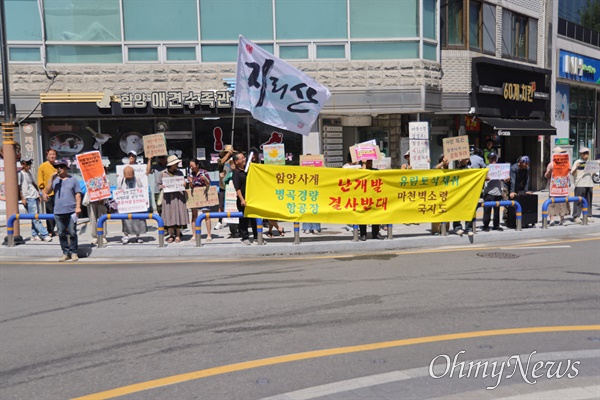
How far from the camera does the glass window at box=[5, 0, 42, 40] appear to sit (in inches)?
667

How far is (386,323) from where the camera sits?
6816 mm

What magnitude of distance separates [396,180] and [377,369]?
7209 millimetres

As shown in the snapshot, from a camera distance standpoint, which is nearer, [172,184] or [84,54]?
[172,184]

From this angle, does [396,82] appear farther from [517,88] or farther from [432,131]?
[517,88]

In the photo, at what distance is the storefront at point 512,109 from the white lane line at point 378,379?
16.0 meters

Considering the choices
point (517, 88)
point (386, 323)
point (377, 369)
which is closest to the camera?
point (377, 369)

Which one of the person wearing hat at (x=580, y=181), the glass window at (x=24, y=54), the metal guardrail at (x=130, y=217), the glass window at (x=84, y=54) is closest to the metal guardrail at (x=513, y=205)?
the person wearing hat at (x=580, y=181)

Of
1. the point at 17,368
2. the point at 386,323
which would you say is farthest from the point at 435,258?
the point at 17,368

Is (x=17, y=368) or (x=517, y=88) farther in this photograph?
(x=517, y=88)

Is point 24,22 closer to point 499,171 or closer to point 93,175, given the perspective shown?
point 93,175

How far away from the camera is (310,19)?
17.9m

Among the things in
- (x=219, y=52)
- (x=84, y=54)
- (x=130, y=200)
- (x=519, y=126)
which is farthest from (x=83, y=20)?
(x=519, y=126)

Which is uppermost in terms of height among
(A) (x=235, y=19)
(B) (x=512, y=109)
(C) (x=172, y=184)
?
(A) (x=235, y=19)

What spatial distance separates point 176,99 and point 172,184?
222 inches
